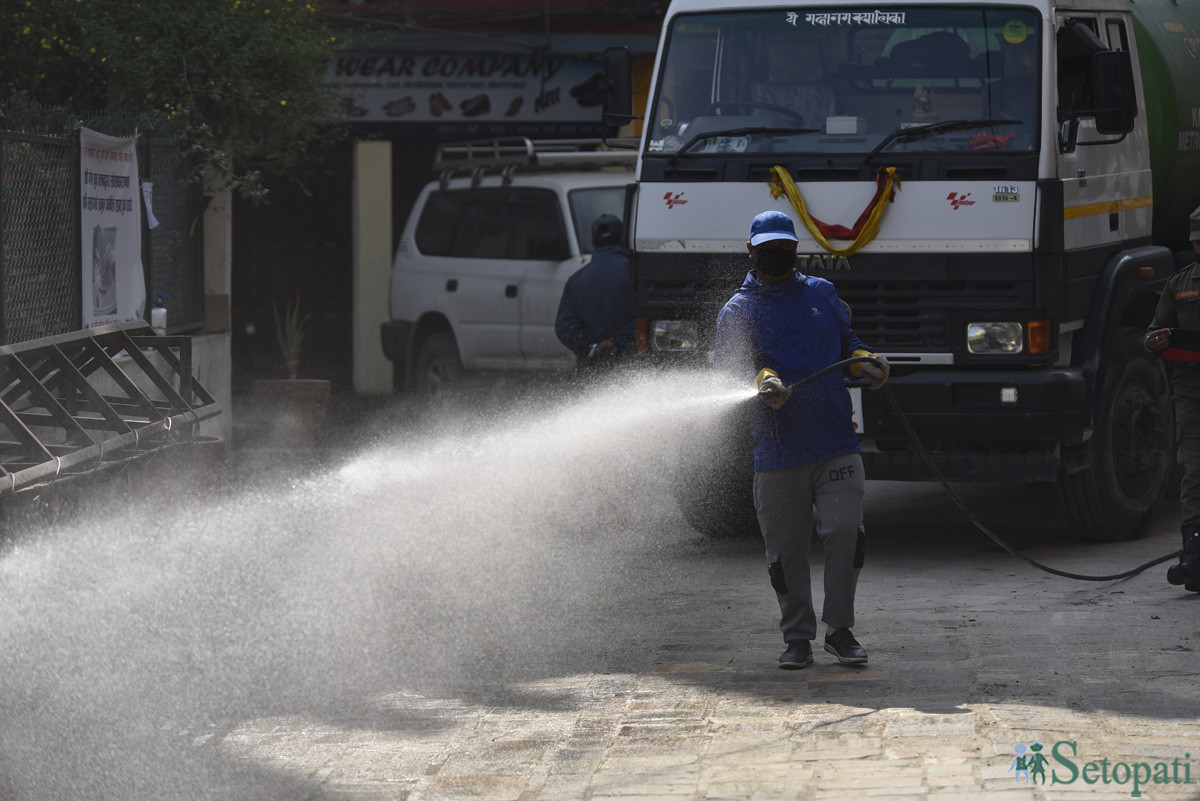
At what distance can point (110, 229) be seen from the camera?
10695 mm

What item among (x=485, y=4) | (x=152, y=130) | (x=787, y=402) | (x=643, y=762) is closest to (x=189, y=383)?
(x=152, y=130)

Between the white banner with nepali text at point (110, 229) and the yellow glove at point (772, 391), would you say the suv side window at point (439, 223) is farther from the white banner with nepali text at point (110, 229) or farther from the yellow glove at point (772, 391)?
the yellow glove at point (772, 391)

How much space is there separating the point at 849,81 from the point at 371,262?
9858 mm

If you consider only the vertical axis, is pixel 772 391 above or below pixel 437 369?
above

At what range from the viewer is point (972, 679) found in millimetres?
6168

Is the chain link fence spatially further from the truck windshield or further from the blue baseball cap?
the blue baseball cap

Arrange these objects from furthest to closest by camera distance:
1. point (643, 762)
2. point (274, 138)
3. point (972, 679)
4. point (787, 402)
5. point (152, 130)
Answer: point (274, 138), point (152, 130), point (787, 402), point (972, 679), point (643, 762)

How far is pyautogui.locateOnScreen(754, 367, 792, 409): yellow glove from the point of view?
6.39m

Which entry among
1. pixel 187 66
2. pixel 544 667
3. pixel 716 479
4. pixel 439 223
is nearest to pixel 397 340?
pixel 439 223

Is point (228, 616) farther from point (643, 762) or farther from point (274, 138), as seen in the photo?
point (274, 138)

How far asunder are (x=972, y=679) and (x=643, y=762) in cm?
155

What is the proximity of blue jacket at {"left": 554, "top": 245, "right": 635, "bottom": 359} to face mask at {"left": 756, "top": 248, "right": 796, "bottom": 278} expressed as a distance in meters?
3.49

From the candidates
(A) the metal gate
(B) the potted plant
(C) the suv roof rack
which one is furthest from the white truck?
(B) the potted plant

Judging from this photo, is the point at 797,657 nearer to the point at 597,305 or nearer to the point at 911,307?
the point at 911,307
